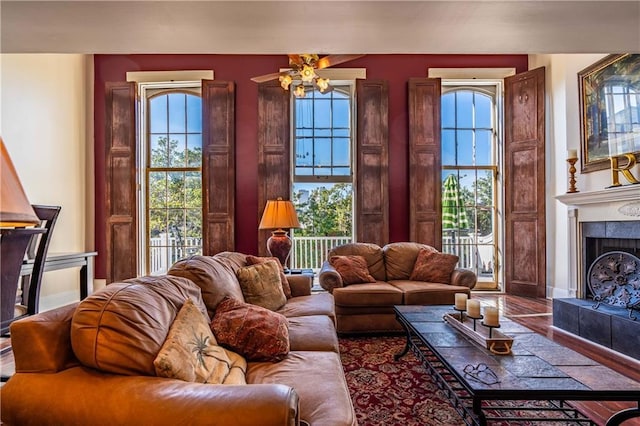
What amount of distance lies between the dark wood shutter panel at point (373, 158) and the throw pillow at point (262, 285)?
2646 mm

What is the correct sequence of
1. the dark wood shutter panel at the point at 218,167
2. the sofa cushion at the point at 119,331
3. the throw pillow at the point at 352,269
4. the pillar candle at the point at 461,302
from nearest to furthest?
the sofa cushion at the point at 119,331 < the pillar candle at the point at 461,302 < the throw pillow at the point at 352,269 < the dark wood shutter panel at the point at 218,167

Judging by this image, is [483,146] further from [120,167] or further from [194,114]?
[120,167]

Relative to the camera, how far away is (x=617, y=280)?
336cm

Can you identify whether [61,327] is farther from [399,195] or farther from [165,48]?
[399,195]

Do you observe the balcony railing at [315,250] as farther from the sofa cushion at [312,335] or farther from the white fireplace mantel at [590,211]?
the sofa cushion at [312,335]

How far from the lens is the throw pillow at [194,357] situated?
1243mm

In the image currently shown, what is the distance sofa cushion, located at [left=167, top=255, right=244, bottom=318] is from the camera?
2.05 m

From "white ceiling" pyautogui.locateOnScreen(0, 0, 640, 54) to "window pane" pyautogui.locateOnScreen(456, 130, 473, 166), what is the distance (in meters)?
3.61

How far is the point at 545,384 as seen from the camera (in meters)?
1.56

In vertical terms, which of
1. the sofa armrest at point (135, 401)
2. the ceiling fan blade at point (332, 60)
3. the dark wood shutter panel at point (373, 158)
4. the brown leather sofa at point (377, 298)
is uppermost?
the ceiling fan blade at point (332, 60)

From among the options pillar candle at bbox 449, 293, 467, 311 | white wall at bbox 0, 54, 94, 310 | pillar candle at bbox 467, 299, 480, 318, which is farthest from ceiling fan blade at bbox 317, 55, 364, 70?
white wall at bbox 0, 54, 94, 310

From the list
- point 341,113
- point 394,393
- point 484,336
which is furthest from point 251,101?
point 484,336

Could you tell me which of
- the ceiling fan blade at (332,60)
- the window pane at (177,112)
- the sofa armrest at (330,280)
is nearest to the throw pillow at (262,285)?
the sofa armrest at (330,280)

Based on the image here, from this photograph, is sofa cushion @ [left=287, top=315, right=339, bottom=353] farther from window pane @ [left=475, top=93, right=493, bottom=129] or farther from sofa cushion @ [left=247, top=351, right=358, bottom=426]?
window pane @ [left=475, top=93, right=493, bottom=129]
